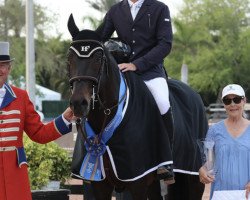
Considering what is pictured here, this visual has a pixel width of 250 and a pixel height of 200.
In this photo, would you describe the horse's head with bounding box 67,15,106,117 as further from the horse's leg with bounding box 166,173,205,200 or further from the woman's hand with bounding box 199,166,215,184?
the horse's leg with bounding box 166,173,205,200

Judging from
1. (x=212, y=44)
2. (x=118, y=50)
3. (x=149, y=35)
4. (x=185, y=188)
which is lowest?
(x=185, y=188)

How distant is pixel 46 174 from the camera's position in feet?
26.6

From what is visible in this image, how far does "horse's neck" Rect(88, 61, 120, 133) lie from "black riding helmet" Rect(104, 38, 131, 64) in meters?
0.45

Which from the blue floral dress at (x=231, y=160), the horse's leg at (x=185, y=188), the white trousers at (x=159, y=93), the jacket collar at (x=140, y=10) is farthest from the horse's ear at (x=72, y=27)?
the horse's leg at (x=185, y=188)

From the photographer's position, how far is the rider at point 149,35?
6633 millimetres

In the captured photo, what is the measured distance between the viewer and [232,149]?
5.32m

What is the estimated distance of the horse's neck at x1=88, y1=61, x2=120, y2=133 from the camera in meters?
5.86

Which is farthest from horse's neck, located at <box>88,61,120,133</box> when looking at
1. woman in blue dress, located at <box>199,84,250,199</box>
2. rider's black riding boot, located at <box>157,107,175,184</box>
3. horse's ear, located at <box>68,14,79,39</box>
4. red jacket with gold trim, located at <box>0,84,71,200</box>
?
woman in blue dress, located at <box>199,84,250,199</box>

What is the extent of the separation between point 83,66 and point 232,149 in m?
1.38

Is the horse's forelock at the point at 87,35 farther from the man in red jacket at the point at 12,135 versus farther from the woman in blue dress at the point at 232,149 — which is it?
the woman in blue dress at the point at 232,149

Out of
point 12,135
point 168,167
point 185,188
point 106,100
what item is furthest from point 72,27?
point 185,188

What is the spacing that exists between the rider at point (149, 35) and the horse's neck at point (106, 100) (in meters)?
0.67

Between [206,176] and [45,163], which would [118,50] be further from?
[45,163]

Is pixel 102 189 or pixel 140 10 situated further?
pixel 140 10
